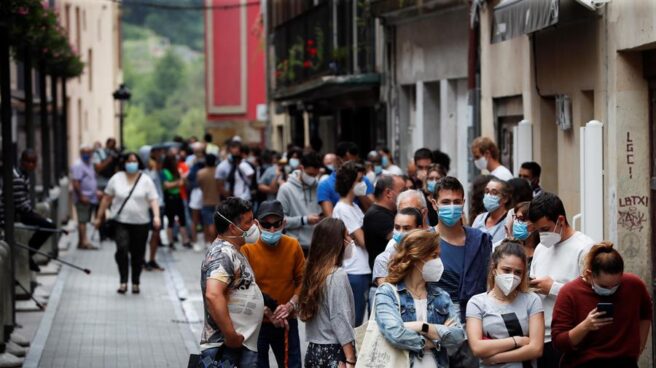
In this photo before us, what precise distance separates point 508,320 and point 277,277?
95.4 inches

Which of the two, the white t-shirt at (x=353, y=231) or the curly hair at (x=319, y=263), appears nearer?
the curly hair at (x=319, y=263)

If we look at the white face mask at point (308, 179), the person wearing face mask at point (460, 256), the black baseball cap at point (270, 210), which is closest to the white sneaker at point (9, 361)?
the white face mask at point (308, 179)

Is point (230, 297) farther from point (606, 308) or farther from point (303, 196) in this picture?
point (303, 196)

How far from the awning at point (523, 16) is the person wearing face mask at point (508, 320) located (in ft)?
16.1

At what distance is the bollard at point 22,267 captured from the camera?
18.4 meters

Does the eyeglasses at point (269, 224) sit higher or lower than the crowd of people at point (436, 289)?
higher

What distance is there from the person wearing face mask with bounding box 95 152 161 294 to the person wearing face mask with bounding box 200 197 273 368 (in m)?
10.1

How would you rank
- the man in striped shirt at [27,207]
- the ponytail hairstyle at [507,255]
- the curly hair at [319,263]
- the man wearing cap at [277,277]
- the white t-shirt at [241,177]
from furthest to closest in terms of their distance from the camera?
the white t-shirt at [241,177] → the man in striped shirt at [27,207] → the man wearing cap at [277,277] → the curly hair at [319,263] → the ponytail hairstyle at [507,255]

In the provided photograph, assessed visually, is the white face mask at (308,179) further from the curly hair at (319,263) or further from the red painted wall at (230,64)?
the red painted wall at (230,64)

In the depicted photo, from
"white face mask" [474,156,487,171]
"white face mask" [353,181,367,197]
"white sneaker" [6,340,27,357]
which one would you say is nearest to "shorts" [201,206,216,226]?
"white face mask" [353,181,367,197]

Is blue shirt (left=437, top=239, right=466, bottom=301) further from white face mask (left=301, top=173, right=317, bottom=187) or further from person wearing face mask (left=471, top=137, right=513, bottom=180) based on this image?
white face mask (left=301, top=173, right=317, bottom=187)

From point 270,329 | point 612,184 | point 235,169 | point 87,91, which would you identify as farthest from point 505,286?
point 87,91

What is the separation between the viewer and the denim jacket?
809 cm

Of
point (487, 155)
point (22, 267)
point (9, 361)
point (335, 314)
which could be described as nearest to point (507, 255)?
point (335, 314)
